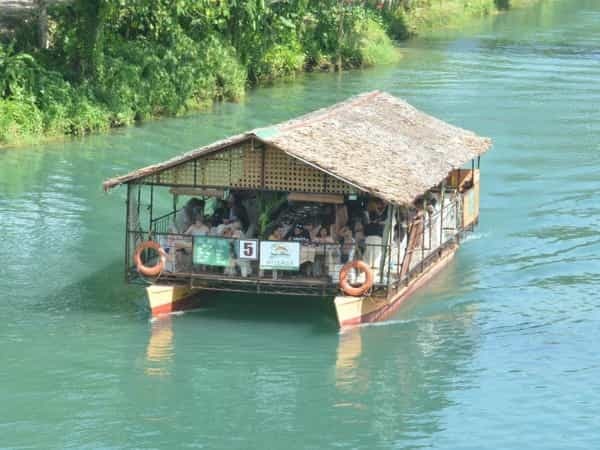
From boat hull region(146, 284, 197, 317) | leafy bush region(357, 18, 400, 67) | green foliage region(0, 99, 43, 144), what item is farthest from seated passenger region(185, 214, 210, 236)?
leafy bush region(357, 18, 400, 67)

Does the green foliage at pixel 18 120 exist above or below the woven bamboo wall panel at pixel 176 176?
below

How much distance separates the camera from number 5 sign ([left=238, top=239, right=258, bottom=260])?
1973cm

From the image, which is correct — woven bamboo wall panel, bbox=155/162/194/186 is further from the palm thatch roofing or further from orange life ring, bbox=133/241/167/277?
orange life ring, bbox=133/241/167/277

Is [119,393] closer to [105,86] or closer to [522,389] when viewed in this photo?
[522,389]

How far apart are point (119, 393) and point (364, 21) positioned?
34925 mm

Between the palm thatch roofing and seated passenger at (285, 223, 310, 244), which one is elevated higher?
the palm thatch roofing

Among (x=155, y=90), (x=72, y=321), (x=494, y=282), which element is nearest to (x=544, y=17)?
(x=155, y=90)

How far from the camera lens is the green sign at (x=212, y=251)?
19.9 m

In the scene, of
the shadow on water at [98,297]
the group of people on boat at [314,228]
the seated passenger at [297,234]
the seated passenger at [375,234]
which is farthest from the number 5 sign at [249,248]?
the shadow on water at [98,297]

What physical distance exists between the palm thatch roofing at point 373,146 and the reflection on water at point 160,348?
2.25m

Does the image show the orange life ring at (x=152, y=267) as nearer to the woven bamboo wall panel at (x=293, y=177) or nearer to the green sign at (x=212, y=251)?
the green sign at (x=212, y=251)

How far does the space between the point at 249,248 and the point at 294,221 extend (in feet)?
3.75

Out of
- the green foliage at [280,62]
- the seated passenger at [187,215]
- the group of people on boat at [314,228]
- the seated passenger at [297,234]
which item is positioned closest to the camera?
the group of people on boat at [314,228]

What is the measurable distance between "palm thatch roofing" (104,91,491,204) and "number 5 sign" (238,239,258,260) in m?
1.43
